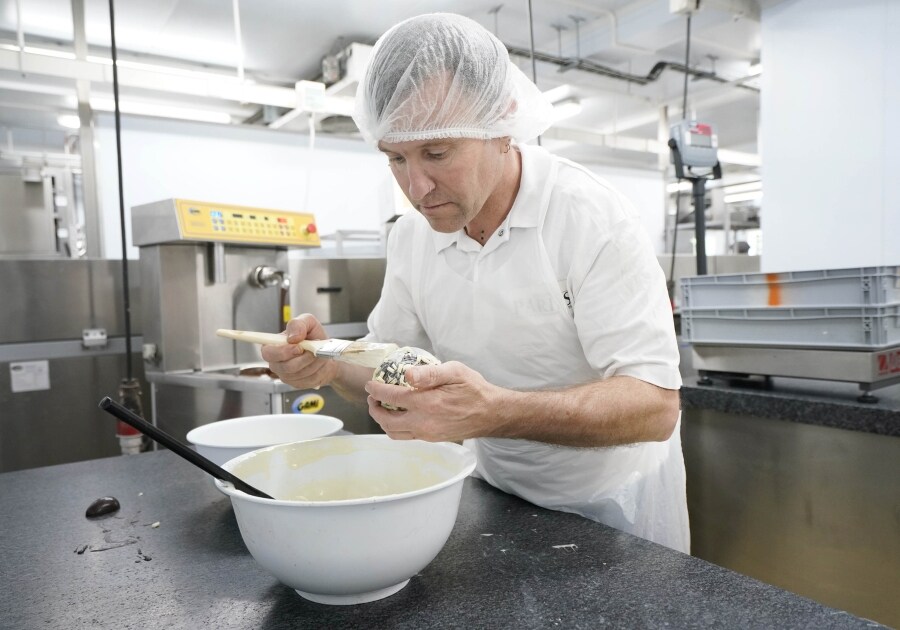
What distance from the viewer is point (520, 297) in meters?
1.25

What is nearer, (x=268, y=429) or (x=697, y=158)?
(x=268, y=429)

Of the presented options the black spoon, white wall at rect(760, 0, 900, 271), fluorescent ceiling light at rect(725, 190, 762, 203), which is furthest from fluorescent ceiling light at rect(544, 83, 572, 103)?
fluorescent ceiling light at rect(725, 190, 762, 203)

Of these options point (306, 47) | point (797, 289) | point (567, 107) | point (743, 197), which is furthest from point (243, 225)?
point (743, 197)

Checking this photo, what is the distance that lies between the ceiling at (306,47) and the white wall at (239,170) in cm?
28

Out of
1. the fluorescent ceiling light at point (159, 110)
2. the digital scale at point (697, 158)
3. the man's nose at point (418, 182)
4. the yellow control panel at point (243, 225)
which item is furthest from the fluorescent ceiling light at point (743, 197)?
the man's nose at point (418, 182)

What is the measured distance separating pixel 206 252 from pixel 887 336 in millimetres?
2286

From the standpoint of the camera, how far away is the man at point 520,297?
1.01m

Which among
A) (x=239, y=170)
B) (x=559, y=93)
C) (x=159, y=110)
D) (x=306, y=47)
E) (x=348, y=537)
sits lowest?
(x=348, y=537)

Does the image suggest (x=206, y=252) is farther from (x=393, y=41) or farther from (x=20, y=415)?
(x=393, y=41)

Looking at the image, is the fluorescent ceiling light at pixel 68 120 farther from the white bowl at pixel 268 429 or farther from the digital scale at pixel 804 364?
the digital scale at pixel 804 364

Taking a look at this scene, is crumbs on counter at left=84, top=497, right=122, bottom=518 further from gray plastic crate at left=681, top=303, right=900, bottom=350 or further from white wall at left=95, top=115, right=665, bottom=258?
white wall at left=95, top=115, right=665, bottom=258

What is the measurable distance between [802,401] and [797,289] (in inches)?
12.6

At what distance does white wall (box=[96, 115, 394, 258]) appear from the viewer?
5.02 m

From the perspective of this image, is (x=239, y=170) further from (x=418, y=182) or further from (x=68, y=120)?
(x=418, y=182)
